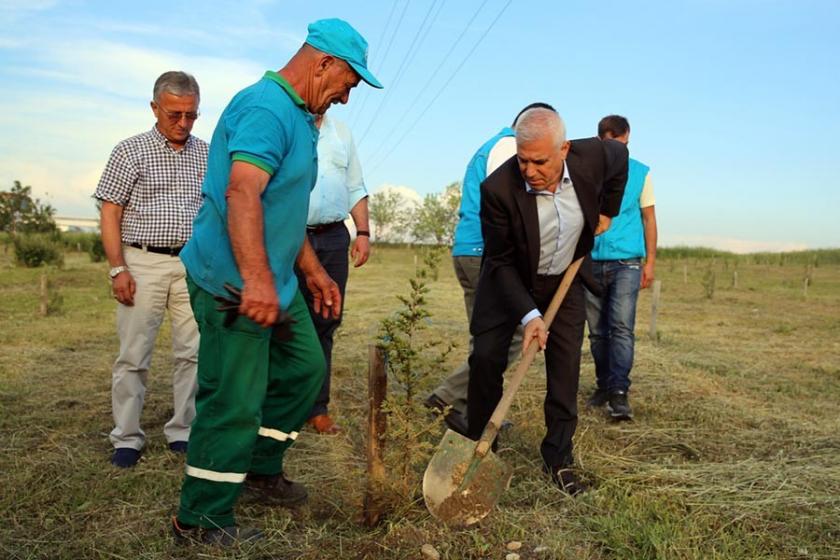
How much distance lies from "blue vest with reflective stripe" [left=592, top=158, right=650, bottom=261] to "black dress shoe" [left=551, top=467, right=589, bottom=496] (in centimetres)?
212

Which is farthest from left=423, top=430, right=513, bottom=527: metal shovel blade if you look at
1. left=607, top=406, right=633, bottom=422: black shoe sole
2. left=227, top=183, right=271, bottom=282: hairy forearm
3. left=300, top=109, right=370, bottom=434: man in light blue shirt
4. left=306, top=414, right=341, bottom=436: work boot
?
left=607, top=406, right=633, bottom=422: black shoe sole

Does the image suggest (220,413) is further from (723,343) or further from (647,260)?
(723,343)

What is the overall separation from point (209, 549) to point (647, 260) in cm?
408

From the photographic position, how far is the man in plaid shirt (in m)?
4.00

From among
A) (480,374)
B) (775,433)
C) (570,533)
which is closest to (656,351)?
(775,433)

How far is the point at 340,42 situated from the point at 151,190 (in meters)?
1.83

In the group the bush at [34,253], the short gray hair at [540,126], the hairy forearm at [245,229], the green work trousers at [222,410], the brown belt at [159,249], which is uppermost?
the short gray hair at [540,126]

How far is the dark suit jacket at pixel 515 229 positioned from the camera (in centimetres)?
352

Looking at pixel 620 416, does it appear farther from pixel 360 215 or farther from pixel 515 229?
pixel 360 215

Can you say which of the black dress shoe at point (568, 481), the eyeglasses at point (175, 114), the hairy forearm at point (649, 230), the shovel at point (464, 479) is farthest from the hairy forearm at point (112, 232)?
the hairy forearm at point (649, 230)

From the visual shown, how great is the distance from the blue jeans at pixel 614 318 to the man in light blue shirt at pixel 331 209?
184 centimetres

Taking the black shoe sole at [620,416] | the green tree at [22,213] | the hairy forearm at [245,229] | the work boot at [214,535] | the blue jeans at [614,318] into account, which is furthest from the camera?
the green tree at [22,213]

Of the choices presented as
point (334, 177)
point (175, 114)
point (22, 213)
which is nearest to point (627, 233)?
point (334, 177)

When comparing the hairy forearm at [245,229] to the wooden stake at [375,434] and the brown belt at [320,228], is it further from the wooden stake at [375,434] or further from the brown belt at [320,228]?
the brown belt at [320,228]
